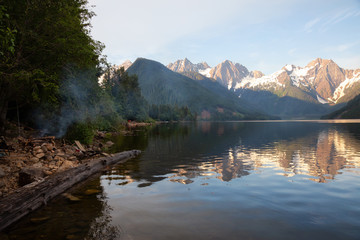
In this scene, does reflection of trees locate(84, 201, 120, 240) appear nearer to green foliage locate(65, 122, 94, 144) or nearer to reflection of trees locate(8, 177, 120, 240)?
reflection of trees locate(8, 177, 120, 240)

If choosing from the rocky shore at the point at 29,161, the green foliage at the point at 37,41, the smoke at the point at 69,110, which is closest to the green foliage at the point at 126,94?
the smoke at the point at 69,110

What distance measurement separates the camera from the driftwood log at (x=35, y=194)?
9.01m

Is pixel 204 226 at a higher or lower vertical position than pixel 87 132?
lower

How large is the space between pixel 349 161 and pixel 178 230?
22642 millimetres

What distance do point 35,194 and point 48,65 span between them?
596 inches

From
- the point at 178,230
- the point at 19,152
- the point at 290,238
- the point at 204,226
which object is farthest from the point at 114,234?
the point at 19,152

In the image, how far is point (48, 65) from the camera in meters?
21.6

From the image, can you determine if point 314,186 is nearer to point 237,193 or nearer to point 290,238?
point 237,193

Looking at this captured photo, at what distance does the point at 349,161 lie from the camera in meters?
23.0

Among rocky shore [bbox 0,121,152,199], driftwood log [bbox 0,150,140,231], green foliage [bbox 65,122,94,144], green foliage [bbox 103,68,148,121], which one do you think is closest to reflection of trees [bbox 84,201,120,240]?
driftwood log [bbox 0,150,140,231]

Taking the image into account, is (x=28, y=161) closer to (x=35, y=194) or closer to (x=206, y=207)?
(x=35, y=194)

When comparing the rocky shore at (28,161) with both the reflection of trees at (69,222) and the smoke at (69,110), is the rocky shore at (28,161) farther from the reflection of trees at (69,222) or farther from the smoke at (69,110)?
the smoke at (69,110)

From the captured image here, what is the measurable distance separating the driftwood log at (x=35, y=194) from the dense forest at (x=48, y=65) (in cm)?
701

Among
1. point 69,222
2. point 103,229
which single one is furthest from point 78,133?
point 103,229
